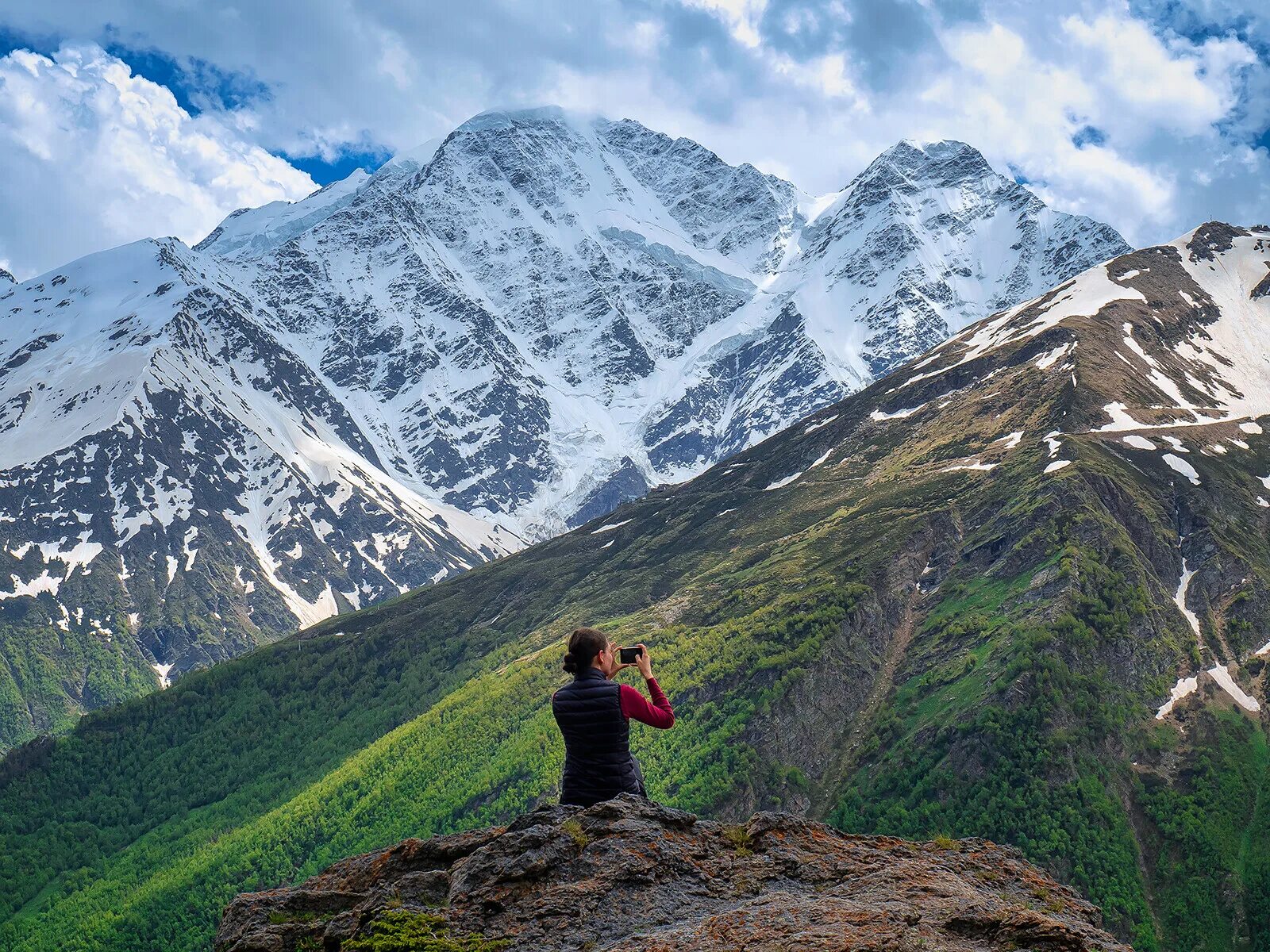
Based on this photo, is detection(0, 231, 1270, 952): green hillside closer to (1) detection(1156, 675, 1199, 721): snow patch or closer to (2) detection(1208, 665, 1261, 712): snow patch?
(1) detection(1156, 675, 1199, 721): snow patch

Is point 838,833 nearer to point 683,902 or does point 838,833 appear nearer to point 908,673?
point 683,902

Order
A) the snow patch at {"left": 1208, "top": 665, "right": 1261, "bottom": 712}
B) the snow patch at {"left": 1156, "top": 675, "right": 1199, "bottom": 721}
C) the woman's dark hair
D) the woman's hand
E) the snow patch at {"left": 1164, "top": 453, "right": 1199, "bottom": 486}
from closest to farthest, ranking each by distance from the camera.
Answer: the woman's hand
the woman's dark hair
the snow patch at {"left": 1156, "top": 675, "right": 1199, "bottom": 721}
the snow patch at {"left": 1208, "top": 665, "right": 1261, "bottom": 712}
the snow patch at {"left": 1164, "top": 453, "right": 1199, "bottom": 486}

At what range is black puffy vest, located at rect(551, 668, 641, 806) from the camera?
1794 centimetres

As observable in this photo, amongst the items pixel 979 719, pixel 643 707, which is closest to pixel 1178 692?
pixel 979 719

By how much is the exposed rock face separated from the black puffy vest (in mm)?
541

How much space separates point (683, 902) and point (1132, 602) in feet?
489

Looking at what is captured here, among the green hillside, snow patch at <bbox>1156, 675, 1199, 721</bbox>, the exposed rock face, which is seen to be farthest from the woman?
snow patch at <bbox>1156, 675, 1199, 721</bbox>

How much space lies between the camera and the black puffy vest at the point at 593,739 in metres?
17.9

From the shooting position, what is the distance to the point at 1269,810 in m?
122

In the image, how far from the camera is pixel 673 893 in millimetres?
16562

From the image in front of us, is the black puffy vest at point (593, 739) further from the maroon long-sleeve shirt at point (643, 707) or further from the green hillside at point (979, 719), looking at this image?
the green hillside at point (979, 719)

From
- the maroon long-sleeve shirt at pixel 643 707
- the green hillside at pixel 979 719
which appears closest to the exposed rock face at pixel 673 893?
the maroon long-sleeve shirt at pixel 643 707

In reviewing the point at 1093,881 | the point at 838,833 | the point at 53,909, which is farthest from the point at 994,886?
the point at 53,909

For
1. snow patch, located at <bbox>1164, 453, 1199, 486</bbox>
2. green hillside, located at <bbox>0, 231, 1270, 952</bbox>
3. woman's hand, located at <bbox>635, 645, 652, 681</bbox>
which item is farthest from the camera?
snow patch, located at <bbox>1164, 453, 1199, 486</bbox>
